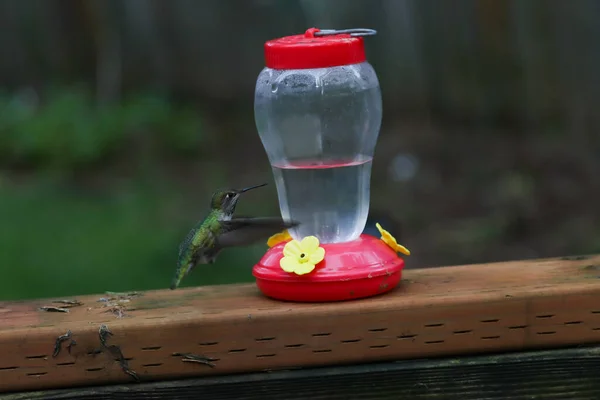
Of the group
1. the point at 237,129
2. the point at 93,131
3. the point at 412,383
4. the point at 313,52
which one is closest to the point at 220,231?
the point at 313,52

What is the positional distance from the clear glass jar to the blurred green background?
219cm

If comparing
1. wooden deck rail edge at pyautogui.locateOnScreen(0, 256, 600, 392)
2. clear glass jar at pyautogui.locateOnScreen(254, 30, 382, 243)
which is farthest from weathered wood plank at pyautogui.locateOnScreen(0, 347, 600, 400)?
clear glass jar at pyautogui.locateOnScreen(254, 30, 382, 243)

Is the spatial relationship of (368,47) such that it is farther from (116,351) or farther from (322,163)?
(116,351)

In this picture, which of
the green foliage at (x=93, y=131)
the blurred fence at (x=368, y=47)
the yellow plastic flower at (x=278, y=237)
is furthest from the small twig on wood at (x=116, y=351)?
the green foliage at (x=93, y=131)

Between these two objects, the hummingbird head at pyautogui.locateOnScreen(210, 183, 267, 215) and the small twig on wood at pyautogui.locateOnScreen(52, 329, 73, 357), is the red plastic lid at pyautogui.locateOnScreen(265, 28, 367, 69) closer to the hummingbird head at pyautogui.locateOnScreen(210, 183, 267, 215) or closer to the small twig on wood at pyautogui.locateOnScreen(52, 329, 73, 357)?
the hummingbird head at pyautogui.locateOnScreen(210, 183, 267, 215)

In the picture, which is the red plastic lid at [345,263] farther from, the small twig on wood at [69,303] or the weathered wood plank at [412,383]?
the small twig on wood at [69,303]

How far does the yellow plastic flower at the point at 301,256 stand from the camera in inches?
77.5

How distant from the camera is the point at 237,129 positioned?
6910 mm

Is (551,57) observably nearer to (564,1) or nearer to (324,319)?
(564,1)

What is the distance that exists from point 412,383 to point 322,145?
0.76 meters

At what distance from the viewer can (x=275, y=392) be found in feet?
5.91

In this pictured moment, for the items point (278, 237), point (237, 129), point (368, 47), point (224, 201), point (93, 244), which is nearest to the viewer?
point (278, 237)

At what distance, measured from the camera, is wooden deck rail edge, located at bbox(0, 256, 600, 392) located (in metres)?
1.79

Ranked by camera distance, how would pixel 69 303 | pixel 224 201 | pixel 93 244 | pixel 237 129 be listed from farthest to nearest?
pixel 237 129, pixel 93 244, pixel 224 201, pixel 69 303
